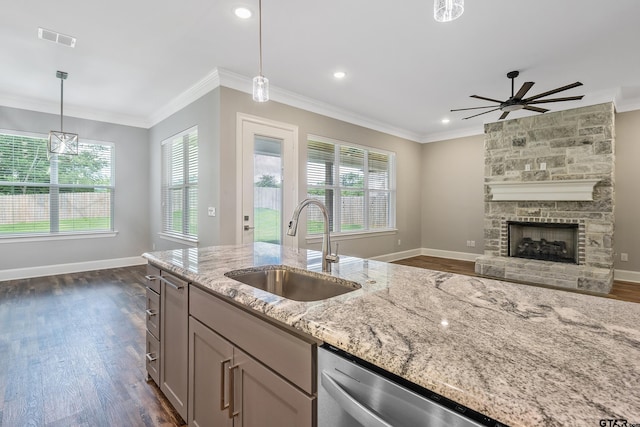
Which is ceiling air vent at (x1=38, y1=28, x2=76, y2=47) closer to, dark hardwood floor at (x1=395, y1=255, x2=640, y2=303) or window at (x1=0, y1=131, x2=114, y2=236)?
window at (x1=0, y1=131, x2=114, y2=236)

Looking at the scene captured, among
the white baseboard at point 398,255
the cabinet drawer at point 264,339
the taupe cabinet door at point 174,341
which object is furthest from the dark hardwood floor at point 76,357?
the white baseboard at point 398,255

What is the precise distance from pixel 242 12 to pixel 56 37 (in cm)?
196

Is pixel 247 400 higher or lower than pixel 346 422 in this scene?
lower

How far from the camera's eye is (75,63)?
3.62 metres

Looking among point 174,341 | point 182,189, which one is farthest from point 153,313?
point 182,189

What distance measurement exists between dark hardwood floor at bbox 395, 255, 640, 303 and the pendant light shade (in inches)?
180

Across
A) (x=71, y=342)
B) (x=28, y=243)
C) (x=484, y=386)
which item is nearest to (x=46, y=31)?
(x=71, y=342)

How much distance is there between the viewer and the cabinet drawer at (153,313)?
6.45 ft

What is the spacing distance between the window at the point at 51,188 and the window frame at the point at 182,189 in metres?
1.09

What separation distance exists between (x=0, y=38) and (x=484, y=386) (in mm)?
4712

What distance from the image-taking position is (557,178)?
4930 millimetres

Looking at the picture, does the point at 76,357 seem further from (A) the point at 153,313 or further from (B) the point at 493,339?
(B) the point at 493,339

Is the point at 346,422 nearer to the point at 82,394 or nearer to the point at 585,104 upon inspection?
the point at 82,394

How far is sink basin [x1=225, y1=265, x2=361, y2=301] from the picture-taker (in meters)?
1.51
